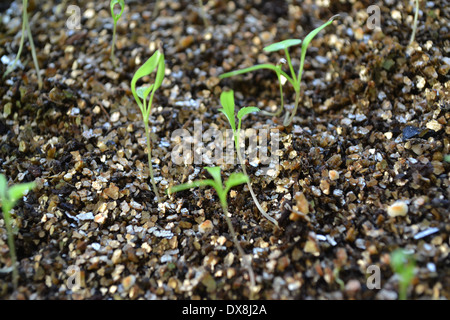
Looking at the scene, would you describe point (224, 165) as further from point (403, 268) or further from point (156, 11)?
point (156, 11)

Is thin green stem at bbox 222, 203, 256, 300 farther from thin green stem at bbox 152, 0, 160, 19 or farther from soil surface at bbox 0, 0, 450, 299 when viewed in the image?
thin green stem at bbox 152, 0, 160, 19

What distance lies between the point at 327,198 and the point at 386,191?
5.2 inches

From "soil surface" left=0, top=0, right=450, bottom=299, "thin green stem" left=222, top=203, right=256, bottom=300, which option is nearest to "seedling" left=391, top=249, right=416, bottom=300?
"soil surface" left=0, top=0, right=450, bottom=299

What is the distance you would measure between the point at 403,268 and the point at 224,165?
0.49 m

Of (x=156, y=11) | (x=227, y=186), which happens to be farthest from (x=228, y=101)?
(x=156, y=11)

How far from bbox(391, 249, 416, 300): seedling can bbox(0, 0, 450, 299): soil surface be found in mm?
17

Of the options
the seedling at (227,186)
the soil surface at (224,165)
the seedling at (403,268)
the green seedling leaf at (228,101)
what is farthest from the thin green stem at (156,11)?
the seedling at (403,268)

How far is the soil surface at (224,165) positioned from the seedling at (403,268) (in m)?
0.02

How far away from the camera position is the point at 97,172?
1.07m

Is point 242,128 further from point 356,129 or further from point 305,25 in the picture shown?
point 305,25

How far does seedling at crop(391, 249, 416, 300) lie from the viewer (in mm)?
725

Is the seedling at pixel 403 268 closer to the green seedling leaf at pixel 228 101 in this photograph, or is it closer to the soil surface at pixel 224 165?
the soil surface at pixel 224 165

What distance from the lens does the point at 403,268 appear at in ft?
2.48
